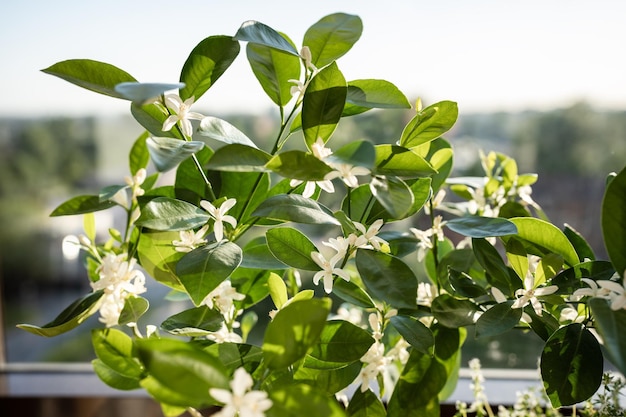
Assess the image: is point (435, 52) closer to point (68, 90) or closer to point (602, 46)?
point (602, 46)

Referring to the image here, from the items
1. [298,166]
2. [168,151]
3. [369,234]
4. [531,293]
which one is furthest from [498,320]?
[168,151]

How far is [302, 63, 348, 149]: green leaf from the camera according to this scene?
537 mm

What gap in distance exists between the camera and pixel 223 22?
1000 mm

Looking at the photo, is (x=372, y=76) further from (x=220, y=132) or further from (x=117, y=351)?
(x=117, y=351)

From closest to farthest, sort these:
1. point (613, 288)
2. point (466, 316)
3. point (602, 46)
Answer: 1. point (613, 288)
2. point (466, 316)
3. point (602, 46)

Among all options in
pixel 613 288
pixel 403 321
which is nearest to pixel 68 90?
pixel 403 321

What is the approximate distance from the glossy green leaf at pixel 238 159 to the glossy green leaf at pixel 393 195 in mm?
107

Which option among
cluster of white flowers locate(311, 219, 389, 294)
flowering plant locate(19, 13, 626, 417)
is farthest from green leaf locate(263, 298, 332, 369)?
cluster of white flowers locate(311, 219, 389, 294)

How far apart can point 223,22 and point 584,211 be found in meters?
0.75

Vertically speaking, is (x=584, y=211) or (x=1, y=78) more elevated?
(x=1, y=78)

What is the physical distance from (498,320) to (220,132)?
1.12 ft

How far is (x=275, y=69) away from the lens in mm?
Result: 589

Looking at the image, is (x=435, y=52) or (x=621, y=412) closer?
(x=621, y=412)

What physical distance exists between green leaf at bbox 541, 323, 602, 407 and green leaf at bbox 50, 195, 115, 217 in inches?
19.3
